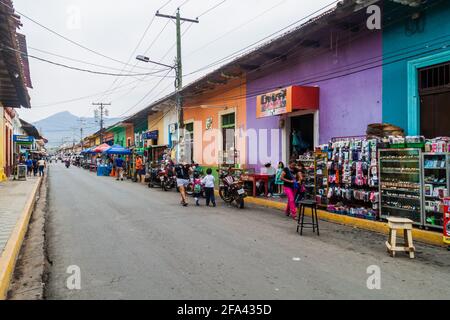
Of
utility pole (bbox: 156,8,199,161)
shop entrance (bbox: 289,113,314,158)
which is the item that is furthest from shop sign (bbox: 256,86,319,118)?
utility pole (bbox: 156,8,199,161)

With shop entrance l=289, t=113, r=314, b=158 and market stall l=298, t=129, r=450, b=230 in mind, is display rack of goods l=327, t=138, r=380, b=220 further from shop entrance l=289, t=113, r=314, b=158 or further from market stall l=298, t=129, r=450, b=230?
shop entrance l=289, t=113, r=314, b=158

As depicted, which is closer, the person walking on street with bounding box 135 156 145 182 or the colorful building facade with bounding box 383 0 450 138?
the colorful building facade with bounding box 383 0 450 138

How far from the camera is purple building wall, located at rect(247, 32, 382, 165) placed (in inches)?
441

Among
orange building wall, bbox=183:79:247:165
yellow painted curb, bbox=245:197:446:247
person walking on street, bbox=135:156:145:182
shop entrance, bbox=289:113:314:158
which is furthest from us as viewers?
person walking on street, bbox=135:156:145:182

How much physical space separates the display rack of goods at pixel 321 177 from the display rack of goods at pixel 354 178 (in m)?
0.24

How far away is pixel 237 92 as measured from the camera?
61.1 feet

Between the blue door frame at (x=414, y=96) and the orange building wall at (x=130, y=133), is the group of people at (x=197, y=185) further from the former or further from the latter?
the orange building wall at (x=130, y=133)

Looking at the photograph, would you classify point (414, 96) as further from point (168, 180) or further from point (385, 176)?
point (168, 180)

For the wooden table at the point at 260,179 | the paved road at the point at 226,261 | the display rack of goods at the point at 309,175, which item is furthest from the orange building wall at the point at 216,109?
the paved road at the point at 226,261

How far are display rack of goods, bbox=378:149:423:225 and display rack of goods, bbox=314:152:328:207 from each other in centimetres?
211
